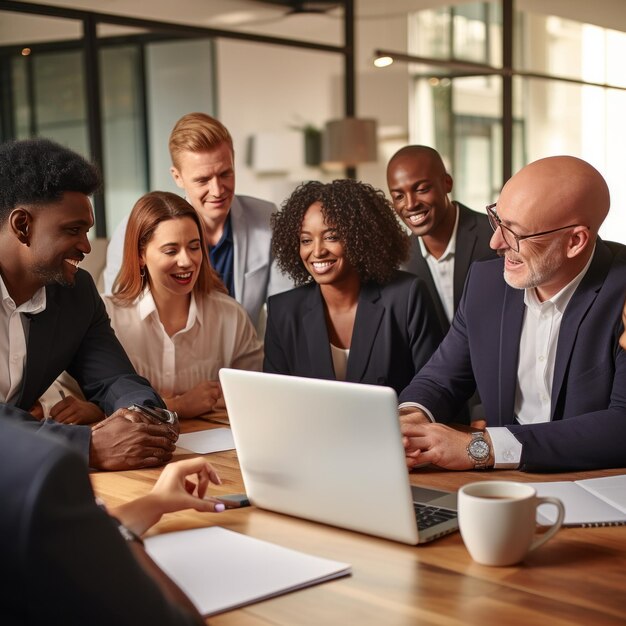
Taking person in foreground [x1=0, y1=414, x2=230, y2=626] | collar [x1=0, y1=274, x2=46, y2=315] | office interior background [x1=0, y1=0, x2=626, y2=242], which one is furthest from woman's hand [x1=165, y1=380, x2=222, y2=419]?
office interior background [x1=0, y1=0, x2=626, y2=242]

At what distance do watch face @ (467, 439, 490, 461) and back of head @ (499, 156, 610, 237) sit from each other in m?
0.70

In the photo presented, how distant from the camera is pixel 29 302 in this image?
8.89ft

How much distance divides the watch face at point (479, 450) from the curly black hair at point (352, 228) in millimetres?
1248

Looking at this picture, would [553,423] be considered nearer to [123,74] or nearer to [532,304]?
[532,304]

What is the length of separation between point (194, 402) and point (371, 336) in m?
0.67

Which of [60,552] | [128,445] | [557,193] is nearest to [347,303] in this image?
[557,193]

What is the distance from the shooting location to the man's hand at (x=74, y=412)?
2.73 m

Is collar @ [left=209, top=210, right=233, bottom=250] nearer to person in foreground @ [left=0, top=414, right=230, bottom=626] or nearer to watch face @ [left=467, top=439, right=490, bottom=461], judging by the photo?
watch face @ [left=467, top=439, right=490, bottom=461]

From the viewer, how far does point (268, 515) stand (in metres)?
1.82

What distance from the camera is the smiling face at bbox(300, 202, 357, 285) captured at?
323cm

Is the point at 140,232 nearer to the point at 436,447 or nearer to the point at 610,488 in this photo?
the point at 436,447

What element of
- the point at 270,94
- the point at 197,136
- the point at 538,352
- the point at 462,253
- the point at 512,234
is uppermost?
the point at 270,94

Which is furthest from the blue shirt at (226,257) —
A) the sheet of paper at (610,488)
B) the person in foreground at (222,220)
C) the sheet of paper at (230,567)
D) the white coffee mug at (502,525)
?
the white coffee mug at (502,525)

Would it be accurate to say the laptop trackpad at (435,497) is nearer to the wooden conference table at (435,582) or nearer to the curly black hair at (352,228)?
the wooden conference table at (435,582)
